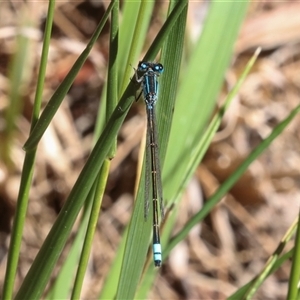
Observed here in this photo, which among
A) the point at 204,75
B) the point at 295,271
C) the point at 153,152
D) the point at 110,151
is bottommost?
the point at 295,271

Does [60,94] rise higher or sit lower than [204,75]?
lower

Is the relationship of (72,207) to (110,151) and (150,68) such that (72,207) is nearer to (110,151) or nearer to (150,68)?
(110,151)

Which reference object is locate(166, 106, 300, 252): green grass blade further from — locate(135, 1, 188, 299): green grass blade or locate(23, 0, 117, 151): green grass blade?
locate(23, 0, 117, 151): green grass blade

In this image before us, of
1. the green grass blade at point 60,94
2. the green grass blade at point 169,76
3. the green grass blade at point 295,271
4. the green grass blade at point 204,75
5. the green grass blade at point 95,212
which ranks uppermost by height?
the green grass blade at point 204,75

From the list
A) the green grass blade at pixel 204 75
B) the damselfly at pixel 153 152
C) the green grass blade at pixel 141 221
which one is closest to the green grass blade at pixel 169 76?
the green grass blade at pixel 141 221

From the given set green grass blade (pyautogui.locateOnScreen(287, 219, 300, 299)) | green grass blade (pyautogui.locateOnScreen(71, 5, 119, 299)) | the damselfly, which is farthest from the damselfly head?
green grass blade (pyautogui.locateOnScreen(287, 219, 300, 299))

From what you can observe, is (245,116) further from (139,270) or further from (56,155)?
(139,270)

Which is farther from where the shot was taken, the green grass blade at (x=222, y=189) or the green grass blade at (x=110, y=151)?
the green grass blade at (x=222, y=189)

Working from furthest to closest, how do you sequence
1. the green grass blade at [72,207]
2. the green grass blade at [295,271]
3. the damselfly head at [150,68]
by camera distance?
the damselfly head at [150,68]
the green grass blade at [295,271]
the green grass blade at [72,207]

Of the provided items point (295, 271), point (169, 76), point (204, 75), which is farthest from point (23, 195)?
point (204, 75)

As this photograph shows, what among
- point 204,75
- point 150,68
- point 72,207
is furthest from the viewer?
point 204,75

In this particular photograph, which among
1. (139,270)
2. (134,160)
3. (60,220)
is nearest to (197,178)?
(134,160)

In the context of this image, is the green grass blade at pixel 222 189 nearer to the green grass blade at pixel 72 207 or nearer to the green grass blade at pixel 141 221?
the green grass blade at pixel 141 221
